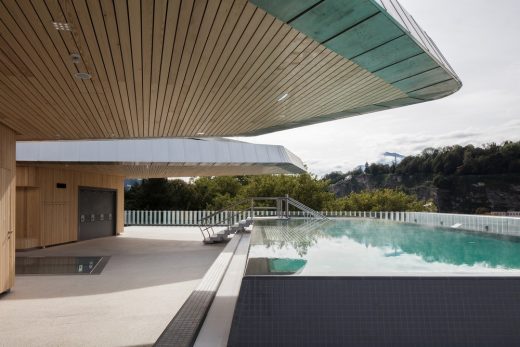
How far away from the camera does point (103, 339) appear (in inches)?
193

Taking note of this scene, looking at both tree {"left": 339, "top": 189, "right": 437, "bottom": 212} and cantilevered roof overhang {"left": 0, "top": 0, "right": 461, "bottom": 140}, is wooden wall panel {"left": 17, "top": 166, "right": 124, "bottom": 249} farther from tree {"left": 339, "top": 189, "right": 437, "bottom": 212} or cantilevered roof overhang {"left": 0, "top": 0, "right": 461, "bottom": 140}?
tree {"left": 339, "top": 189, "right": 437, "bottom": 212}

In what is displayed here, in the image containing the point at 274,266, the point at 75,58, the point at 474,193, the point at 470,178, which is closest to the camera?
the point at 75,58

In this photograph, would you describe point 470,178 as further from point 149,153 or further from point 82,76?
point 82,76

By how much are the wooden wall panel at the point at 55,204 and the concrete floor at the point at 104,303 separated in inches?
173

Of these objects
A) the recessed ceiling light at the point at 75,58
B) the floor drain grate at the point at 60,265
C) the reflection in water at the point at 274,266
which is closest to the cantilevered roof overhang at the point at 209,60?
the recessed ceiling light at the point at 75,58

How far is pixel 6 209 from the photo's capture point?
7703 mm

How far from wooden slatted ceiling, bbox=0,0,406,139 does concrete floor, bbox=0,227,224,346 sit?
3022 millimetres

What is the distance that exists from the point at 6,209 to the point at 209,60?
5016 millimetres

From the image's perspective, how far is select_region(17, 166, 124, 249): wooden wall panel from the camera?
47.9 ft

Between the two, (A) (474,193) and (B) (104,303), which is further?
(A) (474,193)

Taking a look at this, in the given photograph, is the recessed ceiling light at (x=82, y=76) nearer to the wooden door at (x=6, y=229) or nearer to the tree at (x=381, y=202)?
the wooden door at (x=6, y=229)

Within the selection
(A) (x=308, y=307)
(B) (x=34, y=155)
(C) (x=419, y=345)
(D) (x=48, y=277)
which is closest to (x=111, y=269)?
(D) (x=48, y=277)

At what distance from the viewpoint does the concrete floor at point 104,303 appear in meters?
5.04


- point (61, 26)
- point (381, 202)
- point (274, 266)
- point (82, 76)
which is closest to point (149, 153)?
point (82, 76)
